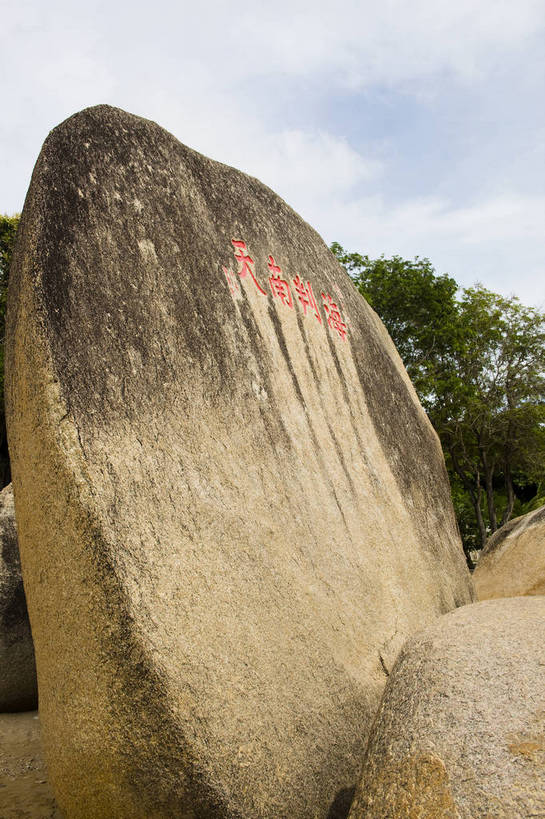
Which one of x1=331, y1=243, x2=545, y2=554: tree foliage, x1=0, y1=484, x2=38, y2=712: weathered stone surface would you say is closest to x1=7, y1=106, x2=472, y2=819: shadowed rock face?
x1=0, y1=484, x2=38, y2=712: weathered stone surface

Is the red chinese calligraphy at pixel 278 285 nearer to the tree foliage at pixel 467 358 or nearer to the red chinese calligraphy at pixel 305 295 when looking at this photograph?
the red chinese calligraphy at pixel 305 295

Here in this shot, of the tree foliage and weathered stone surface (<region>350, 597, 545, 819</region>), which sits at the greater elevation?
the tree foliage

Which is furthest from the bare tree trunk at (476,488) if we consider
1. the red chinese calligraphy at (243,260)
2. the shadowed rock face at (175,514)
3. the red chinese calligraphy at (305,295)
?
the red chinese calligraphy at (243,260)

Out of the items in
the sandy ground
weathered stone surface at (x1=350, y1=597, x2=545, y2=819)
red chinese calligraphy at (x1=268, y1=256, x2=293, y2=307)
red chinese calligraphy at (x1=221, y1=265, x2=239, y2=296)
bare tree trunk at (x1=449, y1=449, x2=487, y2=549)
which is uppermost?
red chinese calligraphy at (x1=268, y1=256, x2=293, y2=307)

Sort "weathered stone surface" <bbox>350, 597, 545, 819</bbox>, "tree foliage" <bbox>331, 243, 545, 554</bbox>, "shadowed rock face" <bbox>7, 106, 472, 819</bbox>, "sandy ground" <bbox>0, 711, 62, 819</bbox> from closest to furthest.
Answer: "weathered stone surface" <bbox>350, 597, 545, 819</bbox> < "shadowed rock face" <bbox>7, 106, 472, 819</bbox> < "sandy ground" <bbox>0, 711, 62, 819</bbox> < "tree foliage" <bbox>331, 243, 545, 554</bbox>

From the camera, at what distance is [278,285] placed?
168 inches

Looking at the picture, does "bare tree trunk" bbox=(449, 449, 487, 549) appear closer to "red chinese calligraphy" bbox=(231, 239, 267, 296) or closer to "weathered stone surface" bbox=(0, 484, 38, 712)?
"weathered stone surface" bbox=(0, 484, 38, 712)

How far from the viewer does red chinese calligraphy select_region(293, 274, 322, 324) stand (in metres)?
4.54

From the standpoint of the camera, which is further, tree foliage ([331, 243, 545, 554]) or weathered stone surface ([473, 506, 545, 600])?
tree foliage ([331, 243, 545, 554])

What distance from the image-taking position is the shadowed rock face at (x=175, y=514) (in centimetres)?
227

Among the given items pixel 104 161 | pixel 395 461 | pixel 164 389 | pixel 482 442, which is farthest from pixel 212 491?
pixel 482 442

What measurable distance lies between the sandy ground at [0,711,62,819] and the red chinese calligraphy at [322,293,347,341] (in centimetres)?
342

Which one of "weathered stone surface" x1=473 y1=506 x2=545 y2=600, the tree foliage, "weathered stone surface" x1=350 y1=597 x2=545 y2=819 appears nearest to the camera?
A: "weathered stone surface" x1=350 y1=597 x2=545 y2=819

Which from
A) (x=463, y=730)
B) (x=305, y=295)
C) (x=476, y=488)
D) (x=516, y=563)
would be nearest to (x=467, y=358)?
(x=476, y=488)
